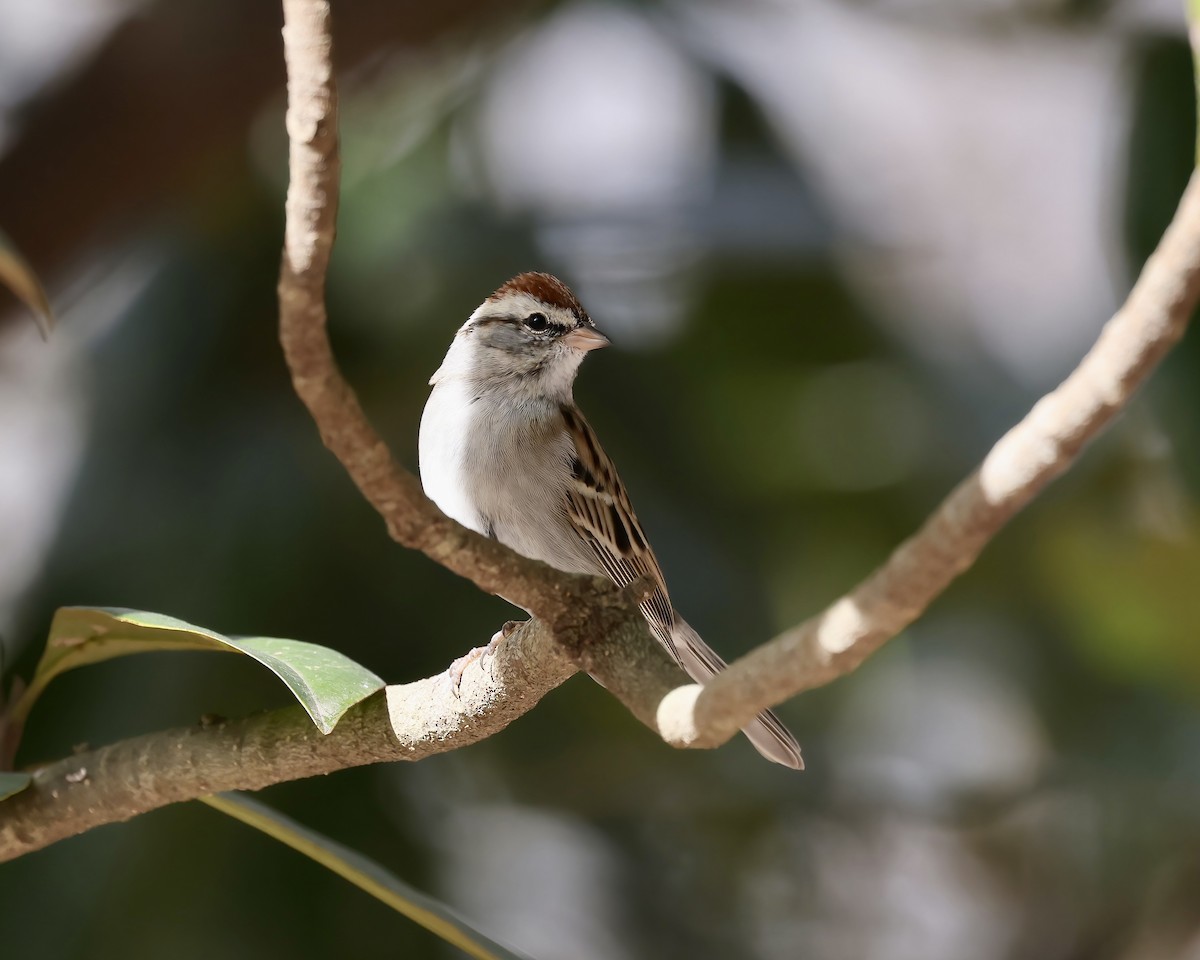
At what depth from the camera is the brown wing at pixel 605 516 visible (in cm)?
238

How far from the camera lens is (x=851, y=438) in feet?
11.0

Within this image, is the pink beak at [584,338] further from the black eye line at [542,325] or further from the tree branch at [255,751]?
the tree branch at [255,751]

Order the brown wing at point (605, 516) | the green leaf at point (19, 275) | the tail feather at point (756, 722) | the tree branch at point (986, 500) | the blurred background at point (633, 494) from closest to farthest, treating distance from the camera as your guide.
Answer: the tree branch at point (986, 500) < the green leaf at point (19, 275) < the tail feather at point (756, 722) < the brown wing at point (605, 516) < the blurred background at point (633, 494)

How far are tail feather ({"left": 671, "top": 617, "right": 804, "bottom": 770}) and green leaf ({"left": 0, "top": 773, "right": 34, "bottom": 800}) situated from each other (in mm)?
700

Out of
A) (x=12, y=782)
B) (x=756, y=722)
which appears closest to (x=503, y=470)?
(x=756, y=722)

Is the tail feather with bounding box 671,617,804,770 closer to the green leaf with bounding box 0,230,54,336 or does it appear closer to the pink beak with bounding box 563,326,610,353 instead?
the pink beak with bounding box 563,326,610,353

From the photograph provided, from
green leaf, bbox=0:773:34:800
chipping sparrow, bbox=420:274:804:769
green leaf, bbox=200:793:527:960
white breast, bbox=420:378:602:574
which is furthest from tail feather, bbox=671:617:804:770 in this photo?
green leaf, bbox=0:773:34:800

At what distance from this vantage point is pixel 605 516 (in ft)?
7.98

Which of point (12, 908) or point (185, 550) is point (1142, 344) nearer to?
point (12, 908)

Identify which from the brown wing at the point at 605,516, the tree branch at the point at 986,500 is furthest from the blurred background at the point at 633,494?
the tree branch at the point at 986,500

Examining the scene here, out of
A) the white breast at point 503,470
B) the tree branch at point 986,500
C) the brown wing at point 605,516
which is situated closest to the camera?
the tree branch at point 986,500

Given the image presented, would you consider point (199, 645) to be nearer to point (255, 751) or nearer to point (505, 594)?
point (255, 751)

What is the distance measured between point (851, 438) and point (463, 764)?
111 cm

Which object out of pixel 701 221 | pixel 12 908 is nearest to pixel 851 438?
pixel 701 221
